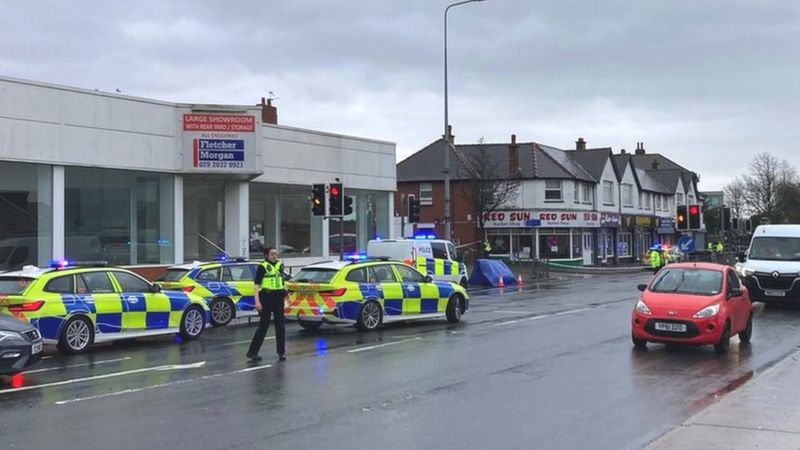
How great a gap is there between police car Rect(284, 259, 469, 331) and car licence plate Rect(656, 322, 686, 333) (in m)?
5.84

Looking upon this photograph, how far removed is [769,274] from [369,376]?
45.2 ft

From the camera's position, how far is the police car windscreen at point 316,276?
16.3 metres

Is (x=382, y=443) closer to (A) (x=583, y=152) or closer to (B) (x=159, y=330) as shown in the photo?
(B) (x=159, y=330)

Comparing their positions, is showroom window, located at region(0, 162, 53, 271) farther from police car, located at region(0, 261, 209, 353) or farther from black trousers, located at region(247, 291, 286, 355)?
black trousers, located at region(247, 291, 286, 355)

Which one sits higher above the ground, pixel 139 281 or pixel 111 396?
pixel 139 281

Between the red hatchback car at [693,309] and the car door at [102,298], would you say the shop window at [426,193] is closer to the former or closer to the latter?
the red hatchback car at [693,309]

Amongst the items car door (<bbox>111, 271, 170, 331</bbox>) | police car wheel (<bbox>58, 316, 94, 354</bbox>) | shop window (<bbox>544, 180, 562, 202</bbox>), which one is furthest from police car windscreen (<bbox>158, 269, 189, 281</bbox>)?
shop window (<bbox>544, 180, 562, 202</bbox>)

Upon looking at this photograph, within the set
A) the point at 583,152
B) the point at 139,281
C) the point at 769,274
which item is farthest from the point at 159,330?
the point at 583,152

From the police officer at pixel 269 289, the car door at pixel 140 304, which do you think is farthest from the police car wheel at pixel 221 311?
the police officer at pixel 269 289

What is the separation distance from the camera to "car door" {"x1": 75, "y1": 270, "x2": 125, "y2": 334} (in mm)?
14016

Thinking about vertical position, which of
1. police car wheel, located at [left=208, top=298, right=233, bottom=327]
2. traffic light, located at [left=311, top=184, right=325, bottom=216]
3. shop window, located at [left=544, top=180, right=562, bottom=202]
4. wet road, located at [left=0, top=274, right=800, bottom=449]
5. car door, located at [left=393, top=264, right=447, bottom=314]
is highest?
shop window, located at [left=544, top=180, right=562, bottom=202]

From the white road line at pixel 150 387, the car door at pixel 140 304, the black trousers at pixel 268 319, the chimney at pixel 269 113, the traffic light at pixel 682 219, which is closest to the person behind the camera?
the white road line at pixel 150 387

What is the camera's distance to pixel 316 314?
16109 mm

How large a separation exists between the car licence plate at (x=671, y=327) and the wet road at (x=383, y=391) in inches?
15.9
